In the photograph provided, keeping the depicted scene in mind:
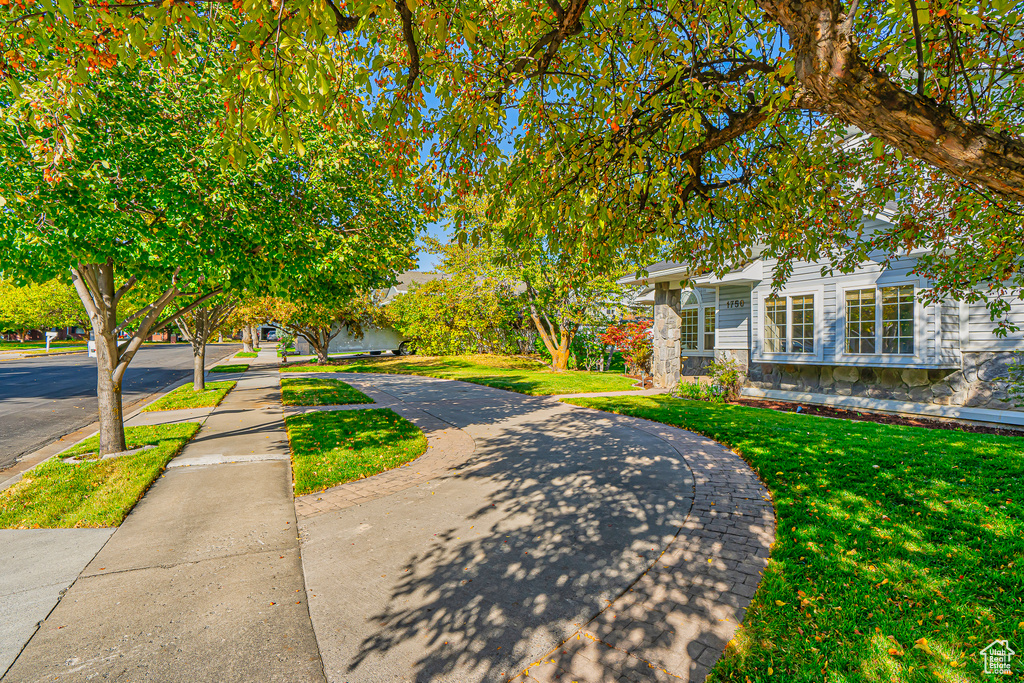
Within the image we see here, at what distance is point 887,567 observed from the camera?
372 centimetres

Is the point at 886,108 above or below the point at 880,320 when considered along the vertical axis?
above

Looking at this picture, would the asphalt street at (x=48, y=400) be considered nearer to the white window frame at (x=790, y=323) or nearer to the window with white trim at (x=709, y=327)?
the white window frame at (x=790, y=323)

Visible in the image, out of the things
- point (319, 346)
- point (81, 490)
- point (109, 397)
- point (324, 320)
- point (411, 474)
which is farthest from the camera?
point (319, 346)

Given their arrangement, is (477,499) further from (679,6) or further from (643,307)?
(643,307)

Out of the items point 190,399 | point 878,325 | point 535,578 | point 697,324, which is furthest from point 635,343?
point 535,578

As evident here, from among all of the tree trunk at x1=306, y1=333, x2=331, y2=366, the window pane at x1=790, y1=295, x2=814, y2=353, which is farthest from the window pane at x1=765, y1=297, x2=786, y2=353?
the tree trunk at x1=306, y1=333, x2=331, y2=366

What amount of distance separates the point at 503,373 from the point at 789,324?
11.3 m

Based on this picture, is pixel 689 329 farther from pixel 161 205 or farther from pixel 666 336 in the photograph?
pixel 161 205

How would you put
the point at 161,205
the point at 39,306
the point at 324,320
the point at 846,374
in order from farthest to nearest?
the point at 39,306 → the point at 324,320 → the point at 846,374 → the point at 161,205

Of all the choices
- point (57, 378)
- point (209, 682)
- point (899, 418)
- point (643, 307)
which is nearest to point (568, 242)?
point (209, 682)

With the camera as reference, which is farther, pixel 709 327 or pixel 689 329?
pixel 689 329

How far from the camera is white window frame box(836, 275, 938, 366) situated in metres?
10.8

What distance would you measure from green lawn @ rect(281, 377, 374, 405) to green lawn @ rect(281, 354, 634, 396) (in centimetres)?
461

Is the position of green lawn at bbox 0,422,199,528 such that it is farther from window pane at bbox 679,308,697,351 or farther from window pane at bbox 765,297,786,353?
→ window pane at bbox 679,308,697,351
